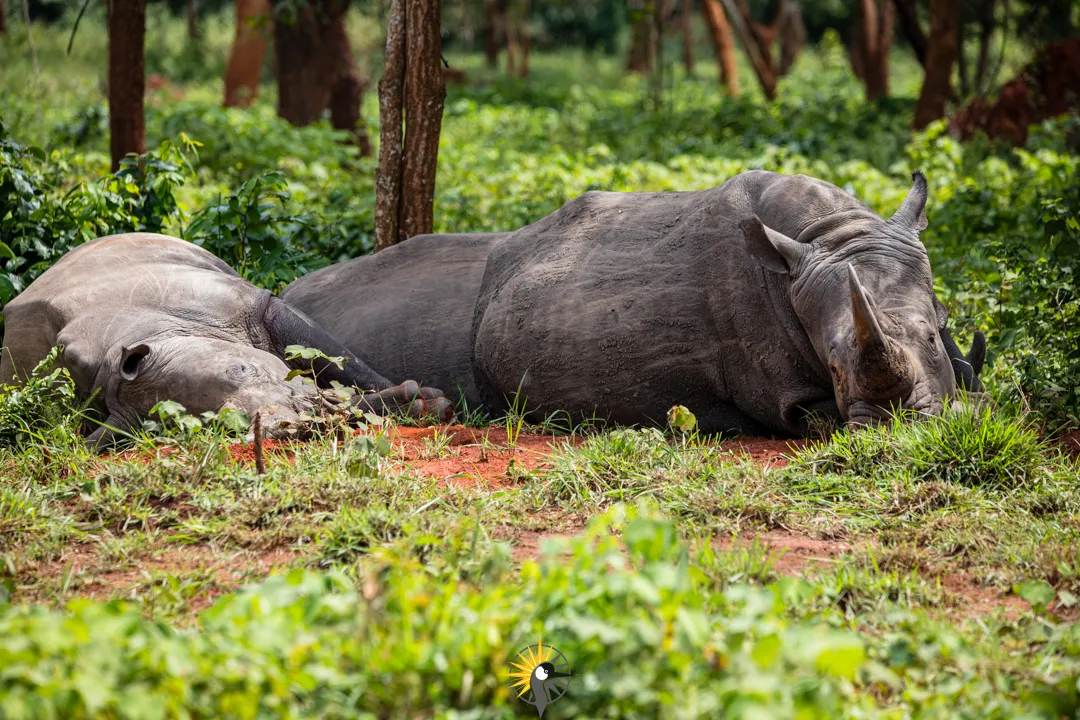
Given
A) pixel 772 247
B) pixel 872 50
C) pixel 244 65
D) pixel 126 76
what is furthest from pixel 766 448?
pixel 244 65

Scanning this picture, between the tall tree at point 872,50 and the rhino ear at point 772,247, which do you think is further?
the tall tree at point 872,50

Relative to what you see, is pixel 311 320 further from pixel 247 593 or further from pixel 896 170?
pixel 896 170

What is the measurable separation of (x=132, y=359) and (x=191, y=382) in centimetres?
36

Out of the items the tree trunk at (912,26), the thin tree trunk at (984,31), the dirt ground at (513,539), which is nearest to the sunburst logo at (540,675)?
the dirt ground at (513,539)

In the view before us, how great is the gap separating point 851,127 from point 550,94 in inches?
284

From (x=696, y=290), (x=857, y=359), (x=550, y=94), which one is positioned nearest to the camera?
(x=857, y=359)

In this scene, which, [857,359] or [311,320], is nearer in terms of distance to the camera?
[857,359]

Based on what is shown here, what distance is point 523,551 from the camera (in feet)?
12.4

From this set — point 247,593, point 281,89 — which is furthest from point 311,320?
point 281,89

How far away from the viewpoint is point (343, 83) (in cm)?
1380

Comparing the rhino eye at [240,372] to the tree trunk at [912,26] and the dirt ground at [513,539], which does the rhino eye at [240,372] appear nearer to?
the dirt ground at [513,539]

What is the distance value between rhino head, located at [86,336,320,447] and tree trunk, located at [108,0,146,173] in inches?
144

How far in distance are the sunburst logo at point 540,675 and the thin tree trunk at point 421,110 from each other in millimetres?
4756

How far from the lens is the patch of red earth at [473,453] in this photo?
4520 mm
